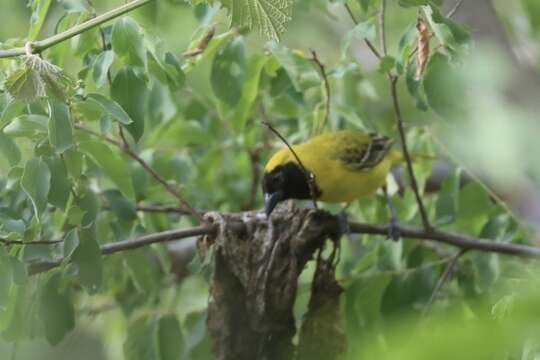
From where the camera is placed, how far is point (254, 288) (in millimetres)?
2816

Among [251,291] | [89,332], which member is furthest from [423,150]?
[89,332]

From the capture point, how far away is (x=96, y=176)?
10.6ft

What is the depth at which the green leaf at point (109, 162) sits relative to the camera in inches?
101

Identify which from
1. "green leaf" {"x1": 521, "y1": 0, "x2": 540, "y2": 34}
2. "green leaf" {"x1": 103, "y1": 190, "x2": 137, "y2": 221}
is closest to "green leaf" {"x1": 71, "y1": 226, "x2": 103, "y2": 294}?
"green leaf" {"x1": 103, "y1": 190, "x2": 137, "y2": 221}

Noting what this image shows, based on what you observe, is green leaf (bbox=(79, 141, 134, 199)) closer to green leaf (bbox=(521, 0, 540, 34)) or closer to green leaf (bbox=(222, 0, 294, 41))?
green leaf (bbox=(222, 0, 294, 41))

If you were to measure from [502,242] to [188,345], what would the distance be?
1.08 metres

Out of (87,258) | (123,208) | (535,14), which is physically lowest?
(123,208)

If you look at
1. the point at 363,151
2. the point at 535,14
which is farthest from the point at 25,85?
the point at 363,151

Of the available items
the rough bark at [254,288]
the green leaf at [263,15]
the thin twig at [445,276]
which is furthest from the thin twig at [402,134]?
the green leaf at [263,15]

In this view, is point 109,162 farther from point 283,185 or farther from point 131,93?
point 283,185

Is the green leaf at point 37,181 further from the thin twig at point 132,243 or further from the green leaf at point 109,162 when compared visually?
the thin twig at point 132,243

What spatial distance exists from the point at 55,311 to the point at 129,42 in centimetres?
86

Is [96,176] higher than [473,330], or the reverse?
[473,330]

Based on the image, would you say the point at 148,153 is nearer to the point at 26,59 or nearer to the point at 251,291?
the point at 251,291
